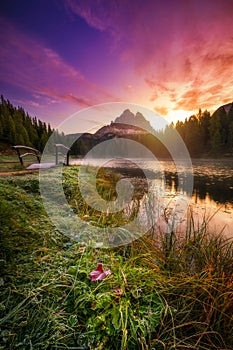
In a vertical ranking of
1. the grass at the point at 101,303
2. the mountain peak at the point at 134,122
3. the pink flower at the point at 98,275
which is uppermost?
the mountain peak at the point at 134,122

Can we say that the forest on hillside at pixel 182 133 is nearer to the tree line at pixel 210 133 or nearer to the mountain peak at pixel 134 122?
the tree line at pixel 210 133

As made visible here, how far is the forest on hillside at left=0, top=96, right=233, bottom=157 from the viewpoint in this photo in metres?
40.8

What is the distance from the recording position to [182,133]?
69.0 m

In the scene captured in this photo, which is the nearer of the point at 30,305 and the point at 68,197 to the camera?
the point at 30,305

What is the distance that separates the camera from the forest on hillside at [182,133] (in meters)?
40.8

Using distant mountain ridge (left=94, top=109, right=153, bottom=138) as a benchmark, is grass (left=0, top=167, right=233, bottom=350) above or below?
below

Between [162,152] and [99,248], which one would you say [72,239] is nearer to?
[99,248]

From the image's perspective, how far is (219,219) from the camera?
6258mm

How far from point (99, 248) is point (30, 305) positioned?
3.78 ft

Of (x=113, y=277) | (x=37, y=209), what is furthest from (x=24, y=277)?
(x=37, y=209)

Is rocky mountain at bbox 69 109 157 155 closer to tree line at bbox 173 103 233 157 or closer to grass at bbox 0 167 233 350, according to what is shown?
grass at bbox 0 167 233 350

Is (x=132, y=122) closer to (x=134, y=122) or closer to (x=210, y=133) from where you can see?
(x=134, y=122)

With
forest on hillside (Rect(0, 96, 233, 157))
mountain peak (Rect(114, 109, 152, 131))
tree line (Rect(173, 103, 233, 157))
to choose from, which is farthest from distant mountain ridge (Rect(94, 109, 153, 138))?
tree line (Rect(173, 103, 233, 157))

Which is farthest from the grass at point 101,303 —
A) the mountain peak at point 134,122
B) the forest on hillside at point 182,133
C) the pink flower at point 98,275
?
the forest on hillside at point 182,133
